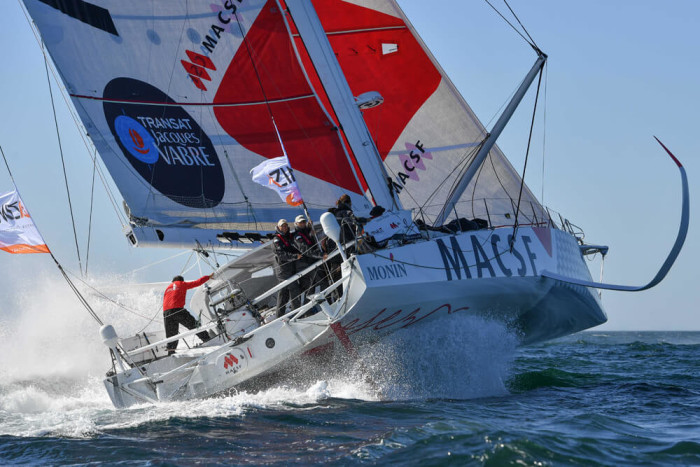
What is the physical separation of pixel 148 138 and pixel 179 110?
0.57 metres

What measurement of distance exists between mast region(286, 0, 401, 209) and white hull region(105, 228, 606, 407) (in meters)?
1.50

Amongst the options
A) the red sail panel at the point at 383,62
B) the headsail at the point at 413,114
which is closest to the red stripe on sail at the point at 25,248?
the headsail at the point at 413,114

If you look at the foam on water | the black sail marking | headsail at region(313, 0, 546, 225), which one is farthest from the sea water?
the black sail marking

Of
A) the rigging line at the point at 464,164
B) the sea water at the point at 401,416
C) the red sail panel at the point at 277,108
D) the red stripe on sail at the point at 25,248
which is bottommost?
the sea water at the point at 401,416

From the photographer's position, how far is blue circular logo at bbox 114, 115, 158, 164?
37.1ft

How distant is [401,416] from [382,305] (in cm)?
120

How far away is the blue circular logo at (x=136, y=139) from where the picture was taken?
1132 centimetres

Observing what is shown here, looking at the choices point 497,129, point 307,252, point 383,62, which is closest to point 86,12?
point 383,62

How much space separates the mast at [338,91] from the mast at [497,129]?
127 cm

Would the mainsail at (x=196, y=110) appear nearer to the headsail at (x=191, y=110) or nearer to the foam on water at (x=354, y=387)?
the headsail at (x=191, y=110)

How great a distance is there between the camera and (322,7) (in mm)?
13383

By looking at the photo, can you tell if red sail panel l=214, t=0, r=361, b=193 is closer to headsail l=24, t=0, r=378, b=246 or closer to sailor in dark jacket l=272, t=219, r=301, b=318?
→ headsail l=24, t=0, r=378, b=246

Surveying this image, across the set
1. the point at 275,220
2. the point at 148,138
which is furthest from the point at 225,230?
the point at 148,138

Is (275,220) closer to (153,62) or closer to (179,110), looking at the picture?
(179,110)
